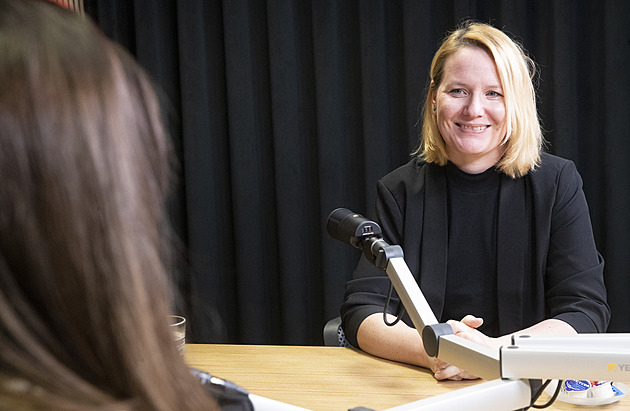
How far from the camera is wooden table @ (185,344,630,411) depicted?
109cm

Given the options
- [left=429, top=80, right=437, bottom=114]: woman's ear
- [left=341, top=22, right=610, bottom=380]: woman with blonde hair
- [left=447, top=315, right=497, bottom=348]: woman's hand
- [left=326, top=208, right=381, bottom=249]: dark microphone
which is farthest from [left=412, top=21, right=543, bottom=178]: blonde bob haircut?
[left=326, top=208, right=381, bottom=249]: dark microphone

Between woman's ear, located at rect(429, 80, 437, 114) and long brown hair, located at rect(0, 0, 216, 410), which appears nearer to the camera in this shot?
long brown hair, located at rect(0, 0, 216, 410)

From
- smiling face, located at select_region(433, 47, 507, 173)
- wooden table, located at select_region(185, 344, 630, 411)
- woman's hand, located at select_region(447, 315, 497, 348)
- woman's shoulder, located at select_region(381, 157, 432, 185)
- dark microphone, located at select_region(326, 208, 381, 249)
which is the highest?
smiling face, located at select_region(433, 47, 507, 173)

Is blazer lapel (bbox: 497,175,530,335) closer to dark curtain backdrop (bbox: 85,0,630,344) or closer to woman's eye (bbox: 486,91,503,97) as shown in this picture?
woman's eye (bbox: 486,91,503,97)

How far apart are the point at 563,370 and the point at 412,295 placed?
11.1 inches

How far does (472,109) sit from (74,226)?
142 cm

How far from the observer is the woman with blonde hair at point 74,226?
38cm

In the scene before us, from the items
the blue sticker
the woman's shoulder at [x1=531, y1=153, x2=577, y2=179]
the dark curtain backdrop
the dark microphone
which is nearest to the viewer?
the blue sticker

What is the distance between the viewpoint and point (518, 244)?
1682mm

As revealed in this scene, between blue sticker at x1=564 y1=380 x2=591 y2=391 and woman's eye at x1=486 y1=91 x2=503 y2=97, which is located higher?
woman's eye at x1=486 y1=91 x2=503 y2=97

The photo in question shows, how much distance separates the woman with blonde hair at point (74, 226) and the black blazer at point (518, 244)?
3.83ft

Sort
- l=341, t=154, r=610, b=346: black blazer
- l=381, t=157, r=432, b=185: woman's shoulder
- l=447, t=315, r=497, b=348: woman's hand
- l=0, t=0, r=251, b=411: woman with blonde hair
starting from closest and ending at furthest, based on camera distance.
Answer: l=0, t=0, r=251, b=411: woman with blonde hair, l=447, t=315, r=497, b=348: woman's hand, l=341, t=154, r=610, b=346: black blazer, l=381, t=157, r=432, b=185: woman's shoulder

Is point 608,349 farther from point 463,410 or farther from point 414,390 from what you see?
point 414,390

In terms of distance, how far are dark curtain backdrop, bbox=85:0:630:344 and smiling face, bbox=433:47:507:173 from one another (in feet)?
2.37
